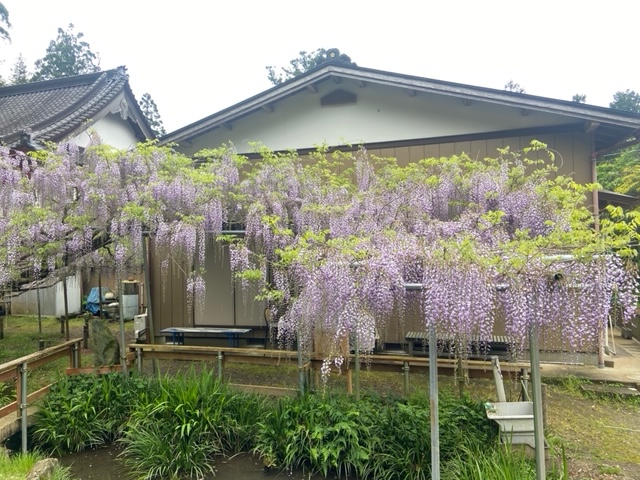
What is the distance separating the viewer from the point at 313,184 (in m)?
5.39

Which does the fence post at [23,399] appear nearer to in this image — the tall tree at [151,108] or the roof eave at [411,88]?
the roof eave at [411,88]

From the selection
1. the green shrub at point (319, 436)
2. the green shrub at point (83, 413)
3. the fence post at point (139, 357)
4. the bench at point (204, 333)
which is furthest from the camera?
the bench at point (204, 333)

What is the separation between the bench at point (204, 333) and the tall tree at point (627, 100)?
98.9 feet

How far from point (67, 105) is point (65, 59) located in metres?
21.3

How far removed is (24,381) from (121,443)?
3.73 ft

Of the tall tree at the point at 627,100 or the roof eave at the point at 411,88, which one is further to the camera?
the tall tree at the point at 627,100

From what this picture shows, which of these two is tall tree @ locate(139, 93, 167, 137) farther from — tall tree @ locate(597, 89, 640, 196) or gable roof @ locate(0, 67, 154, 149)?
tall tree @ locate(597, 89, 640, 196)

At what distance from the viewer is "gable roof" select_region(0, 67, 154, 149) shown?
8109 millimetres

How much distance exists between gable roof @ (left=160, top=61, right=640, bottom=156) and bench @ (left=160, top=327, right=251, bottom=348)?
3576mm

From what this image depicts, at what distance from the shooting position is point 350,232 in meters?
4.51

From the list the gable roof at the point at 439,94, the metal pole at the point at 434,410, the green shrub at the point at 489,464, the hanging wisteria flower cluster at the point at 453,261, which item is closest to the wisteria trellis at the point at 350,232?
the hanging wisteria flower cluster at the point at 453,261

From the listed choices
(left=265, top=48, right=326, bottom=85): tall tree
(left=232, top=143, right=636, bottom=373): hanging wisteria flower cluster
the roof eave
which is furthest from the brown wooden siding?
(left=265, top=48, right=326, bottom=85): tall tree

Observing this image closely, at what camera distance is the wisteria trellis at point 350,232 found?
231 cm

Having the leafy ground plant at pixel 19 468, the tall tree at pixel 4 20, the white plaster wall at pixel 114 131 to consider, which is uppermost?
the tall tree at pixel 4 20
